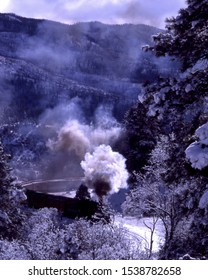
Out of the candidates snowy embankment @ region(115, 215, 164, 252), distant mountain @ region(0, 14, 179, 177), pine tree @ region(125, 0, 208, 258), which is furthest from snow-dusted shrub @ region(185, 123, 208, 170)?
distant mountain @ region(0, 14, 179, 177)

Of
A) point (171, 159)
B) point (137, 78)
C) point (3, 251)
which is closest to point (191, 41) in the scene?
point (171, 159)

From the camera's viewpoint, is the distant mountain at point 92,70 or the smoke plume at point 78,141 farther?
the distant mountain at point 92,70

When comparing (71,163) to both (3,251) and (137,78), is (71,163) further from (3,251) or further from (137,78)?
(137,78)

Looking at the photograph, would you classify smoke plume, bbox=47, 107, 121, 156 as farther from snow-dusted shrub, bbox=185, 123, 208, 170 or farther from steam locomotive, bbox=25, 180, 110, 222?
snow-dusted shrub, bbox=185, 123, 208, 170

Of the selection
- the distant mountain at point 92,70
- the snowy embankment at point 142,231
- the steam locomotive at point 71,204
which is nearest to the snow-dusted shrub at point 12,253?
the snowy embankment at point 142,231

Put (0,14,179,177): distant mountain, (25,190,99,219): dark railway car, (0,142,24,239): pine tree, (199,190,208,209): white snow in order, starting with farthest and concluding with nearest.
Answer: (0,14,179,177): distant mountain < (25,190,99,219): dark railway car < (0,142,24,239): pine tree < (199,190,208,209): white snow

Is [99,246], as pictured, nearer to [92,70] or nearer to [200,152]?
[200,152]

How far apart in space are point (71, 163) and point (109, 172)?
1810 centimetres

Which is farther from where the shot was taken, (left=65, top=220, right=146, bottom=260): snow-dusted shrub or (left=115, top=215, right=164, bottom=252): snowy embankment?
(left=115, top=215, right=164, bottom=252): snowy embankment

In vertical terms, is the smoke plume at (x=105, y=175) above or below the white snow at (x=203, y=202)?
above

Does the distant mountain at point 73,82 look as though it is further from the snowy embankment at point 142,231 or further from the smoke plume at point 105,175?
the snowy embankment at point 142,231

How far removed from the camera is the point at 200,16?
27.2 feet

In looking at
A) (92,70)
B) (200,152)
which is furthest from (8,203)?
(92,70)
